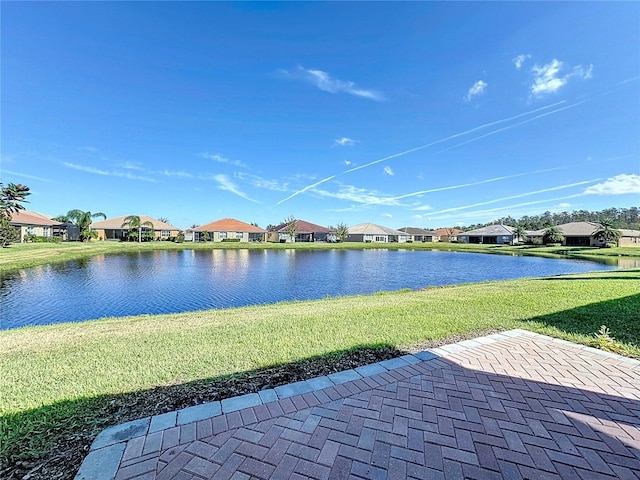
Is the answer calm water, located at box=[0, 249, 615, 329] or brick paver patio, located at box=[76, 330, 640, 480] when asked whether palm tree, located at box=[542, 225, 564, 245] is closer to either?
calm water, located at box=[0, 249, 615, 329]

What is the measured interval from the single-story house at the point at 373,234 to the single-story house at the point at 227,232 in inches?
794

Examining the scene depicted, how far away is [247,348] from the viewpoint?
421 cm

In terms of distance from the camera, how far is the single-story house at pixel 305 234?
2169 inches

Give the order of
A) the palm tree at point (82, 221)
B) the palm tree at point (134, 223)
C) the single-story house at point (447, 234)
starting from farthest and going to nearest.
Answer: the single-story house at point (447, 234) < the palm tree at point (134, 223) < the palm tree at point (82, 221)

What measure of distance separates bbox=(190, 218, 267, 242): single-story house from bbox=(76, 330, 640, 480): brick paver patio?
49137mm

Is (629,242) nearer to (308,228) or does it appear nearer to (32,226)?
(308,228)

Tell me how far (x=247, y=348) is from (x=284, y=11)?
13973 millimetres

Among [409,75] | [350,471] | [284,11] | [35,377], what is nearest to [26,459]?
[35,377]

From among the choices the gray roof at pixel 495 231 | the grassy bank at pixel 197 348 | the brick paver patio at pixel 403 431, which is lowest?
the grassy bank at pixel 197 348

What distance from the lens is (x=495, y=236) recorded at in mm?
59062

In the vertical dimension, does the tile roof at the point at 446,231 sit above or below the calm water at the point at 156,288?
above

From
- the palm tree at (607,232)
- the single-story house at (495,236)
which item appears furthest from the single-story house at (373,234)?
the palm tree at (607,232)

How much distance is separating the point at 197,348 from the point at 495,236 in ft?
218

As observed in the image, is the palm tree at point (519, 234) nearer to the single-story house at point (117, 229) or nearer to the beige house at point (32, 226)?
the single-story house at point (117, 229)
